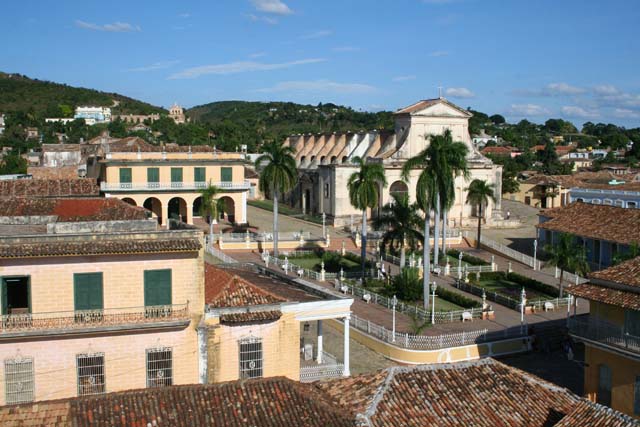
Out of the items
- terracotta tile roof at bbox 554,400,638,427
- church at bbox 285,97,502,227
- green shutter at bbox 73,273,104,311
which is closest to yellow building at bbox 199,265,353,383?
green shutter at bbox 73,273,104,311

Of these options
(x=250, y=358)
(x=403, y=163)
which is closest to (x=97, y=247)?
(x=250, y=358)

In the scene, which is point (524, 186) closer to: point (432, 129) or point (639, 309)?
point (432, 129)

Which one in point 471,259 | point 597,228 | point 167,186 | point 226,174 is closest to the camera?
point 597,228

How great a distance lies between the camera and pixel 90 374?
18453mm

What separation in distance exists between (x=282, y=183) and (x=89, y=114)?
131m

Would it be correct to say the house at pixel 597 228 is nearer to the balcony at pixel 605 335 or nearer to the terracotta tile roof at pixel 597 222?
the terracotta tile roof at pixel 597 222

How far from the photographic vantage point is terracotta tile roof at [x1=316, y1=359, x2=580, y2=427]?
1440 cm

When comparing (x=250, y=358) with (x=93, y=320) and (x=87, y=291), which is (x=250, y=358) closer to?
(x=93, y=320)

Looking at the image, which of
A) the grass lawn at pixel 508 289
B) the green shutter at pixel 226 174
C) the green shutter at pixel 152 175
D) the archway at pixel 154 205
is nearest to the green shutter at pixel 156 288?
the grass lawn at pixel 508 289

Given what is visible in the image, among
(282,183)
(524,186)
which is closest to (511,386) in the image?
(282,183)

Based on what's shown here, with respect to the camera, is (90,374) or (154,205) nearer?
(90,374)

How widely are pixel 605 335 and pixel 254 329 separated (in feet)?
32.1

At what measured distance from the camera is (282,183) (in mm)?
42812

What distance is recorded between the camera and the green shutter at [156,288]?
19016 mm
